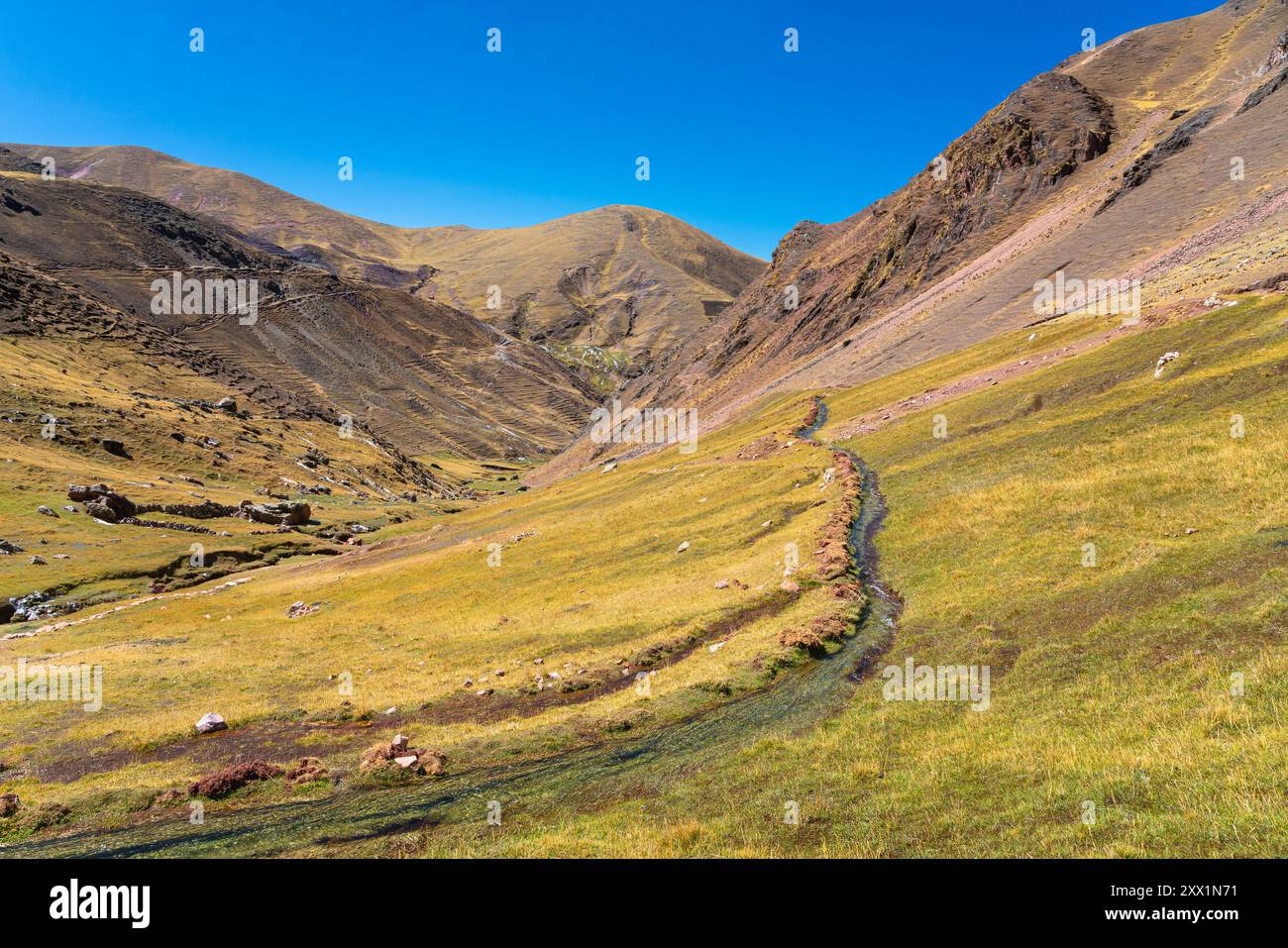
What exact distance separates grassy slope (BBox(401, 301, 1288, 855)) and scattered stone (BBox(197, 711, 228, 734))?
58.3ft

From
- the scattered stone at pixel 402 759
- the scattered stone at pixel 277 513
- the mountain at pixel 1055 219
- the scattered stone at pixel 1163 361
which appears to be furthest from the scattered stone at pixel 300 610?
the mountain at pixel 1055 219

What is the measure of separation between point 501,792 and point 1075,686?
1695cm

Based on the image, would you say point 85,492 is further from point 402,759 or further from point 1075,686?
point 1075,686

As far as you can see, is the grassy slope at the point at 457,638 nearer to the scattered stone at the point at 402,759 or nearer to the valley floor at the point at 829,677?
the valley floor at the point at 829,677

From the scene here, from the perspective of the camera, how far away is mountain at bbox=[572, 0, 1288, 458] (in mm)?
73688

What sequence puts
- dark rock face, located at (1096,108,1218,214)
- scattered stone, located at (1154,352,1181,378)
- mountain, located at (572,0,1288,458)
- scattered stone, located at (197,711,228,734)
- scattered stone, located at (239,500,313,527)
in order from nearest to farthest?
1. scattered stone, located at (197,711,228,734)
2. scattered stone, located at (1154,352,1181,378)
3. mountain, located at (572,0,1288,458)
4. dark rock face, located at (1096,108,1218,214)
5. scattered stone, located at (239,500,313,527)

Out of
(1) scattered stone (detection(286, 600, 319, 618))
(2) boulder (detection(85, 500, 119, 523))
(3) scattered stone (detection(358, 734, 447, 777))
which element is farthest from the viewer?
(2) boulder (detection(85, 500, 119, 523))

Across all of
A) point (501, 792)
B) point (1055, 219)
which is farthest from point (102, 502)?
point (1055, 219)

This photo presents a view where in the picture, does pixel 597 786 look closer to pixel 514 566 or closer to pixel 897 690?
pixel 897 690

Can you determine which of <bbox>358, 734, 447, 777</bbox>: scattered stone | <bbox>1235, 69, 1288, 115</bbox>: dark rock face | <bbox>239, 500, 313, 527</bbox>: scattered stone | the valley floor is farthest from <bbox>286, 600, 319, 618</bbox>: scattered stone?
<bbox>1235, 69, 1288, 115</bbox>: dark rock face

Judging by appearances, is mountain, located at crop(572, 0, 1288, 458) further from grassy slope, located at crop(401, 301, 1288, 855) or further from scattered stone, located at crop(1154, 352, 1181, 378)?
grassy slope, located at crop(401, 301, 1288, 855)

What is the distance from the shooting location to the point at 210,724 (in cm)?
2767
